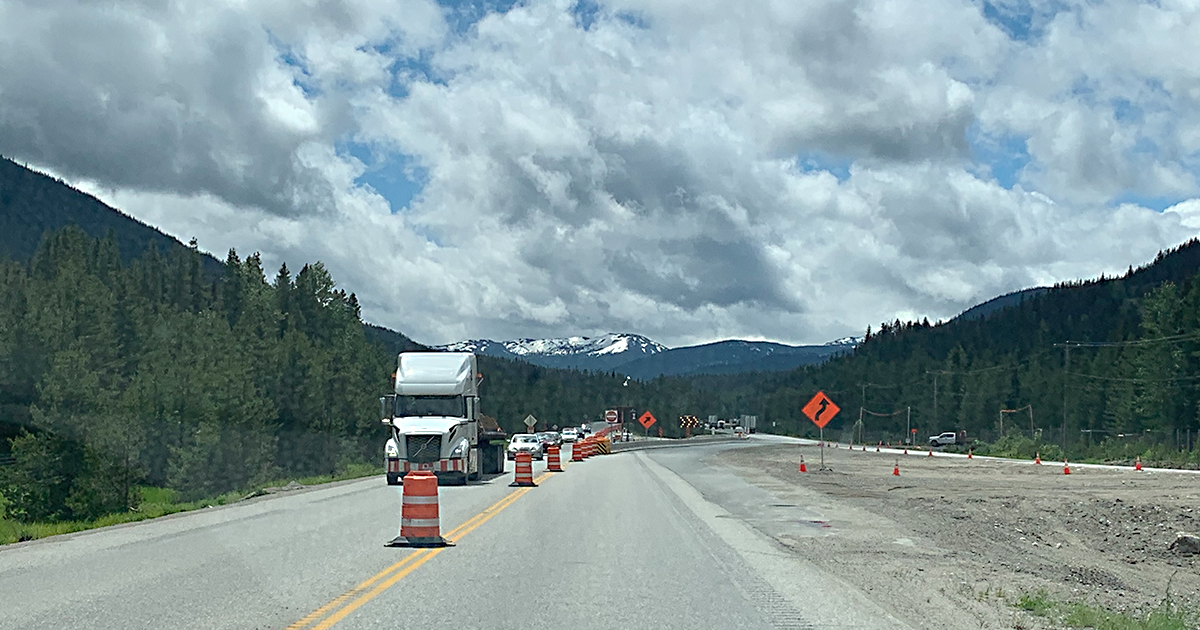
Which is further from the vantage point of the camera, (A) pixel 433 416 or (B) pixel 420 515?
(A) pixel 433 416

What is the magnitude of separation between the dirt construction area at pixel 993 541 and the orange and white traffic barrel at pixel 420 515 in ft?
17.8

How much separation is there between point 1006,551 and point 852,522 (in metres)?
3.82

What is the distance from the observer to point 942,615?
10719mm

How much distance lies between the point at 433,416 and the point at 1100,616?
2522 cm

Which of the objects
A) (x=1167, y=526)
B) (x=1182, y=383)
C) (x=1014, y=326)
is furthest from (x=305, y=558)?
(x=1014, y=326)

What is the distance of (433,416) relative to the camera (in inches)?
1344

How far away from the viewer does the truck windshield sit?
34188 mm

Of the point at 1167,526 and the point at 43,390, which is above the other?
the point at 43,390

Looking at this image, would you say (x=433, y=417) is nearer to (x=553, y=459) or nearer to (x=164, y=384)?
(x=553, y=459)

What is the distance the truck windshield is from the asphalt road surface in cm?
1126

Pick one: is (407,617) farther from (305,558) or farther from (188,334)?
(188,334)

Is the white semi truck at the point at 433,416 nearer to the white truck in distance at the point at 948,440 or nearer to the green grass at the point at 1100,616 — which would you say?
Answer: the green grass at the point at 1100,616

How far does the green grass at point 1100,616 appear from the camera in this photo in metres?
10.6

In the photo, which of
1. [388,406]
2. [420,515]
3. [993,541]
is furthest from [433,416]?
[993,541]
